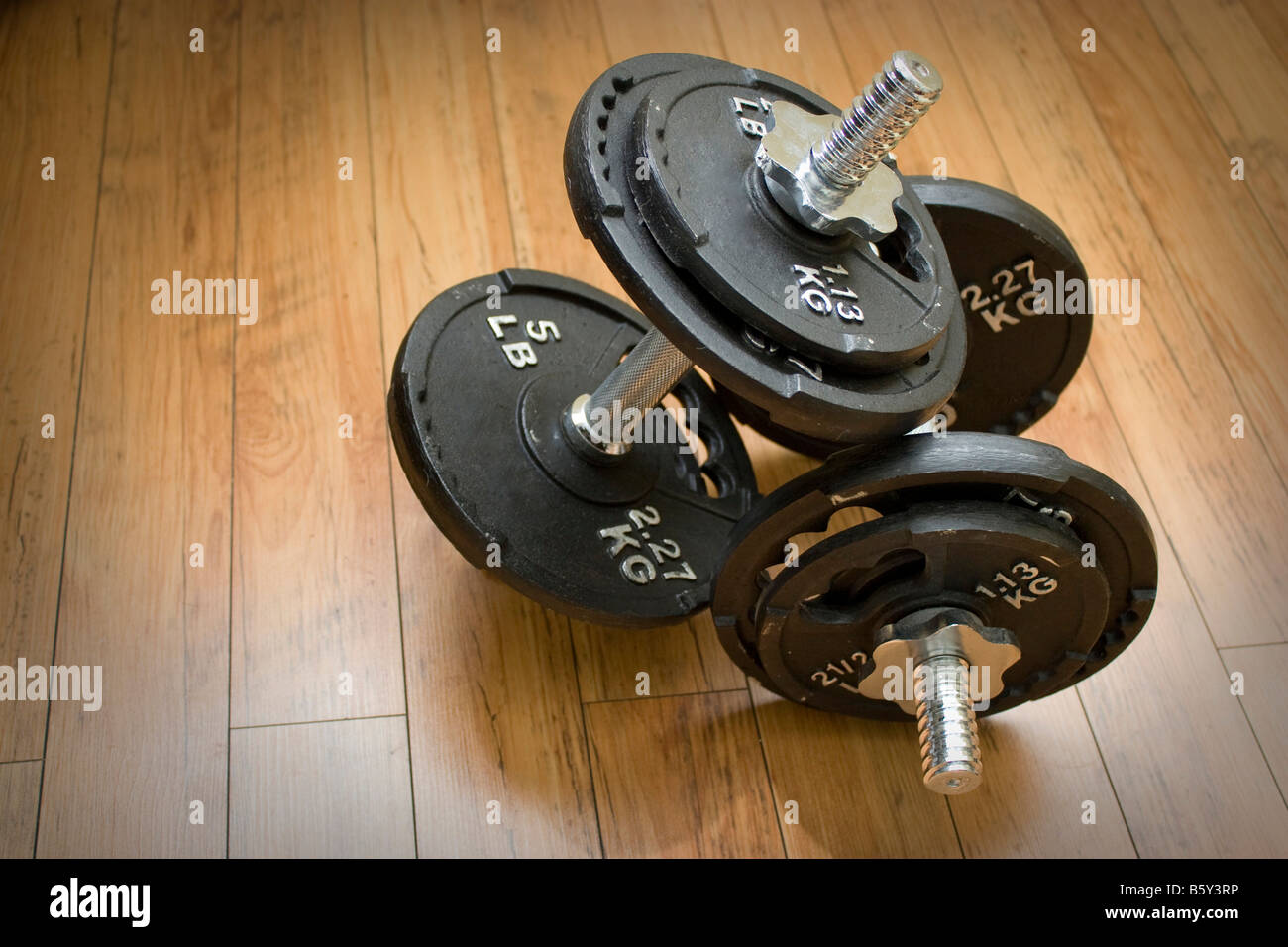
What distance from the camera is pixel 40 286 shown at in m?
1.75

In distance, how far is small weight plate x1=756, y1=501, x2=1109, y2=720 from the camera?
4.02 feet

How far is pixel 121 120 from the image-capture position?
6.38 ft

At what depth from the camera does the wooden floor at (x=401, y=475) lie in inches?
57.0

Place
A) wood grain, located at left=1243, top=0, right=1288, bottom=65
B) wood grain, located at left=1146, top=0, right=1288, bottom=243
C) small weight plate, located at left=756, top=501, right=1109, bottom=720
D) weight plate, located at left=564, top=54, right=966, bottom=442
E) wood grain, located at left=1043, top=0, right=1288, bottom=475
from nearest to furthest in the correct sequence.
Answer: weight plate, located at left=564, top=54, right=966, bottom=442 → small weight plate, located at left=756, top=501, right=1109, bottom=720 → wood grain, located at left=1043, top=0, right=1288, bottom=475 → wood grain, located at left=1146, top=0, right=1288, bottom=243 → wood grain, located at left=1243, top=0, right=1288, bottom=65

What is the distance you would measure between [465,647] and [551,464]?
0.25m

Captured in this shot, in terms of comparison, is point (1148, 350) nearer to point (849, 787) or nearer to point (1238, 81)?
point (1238, 81)

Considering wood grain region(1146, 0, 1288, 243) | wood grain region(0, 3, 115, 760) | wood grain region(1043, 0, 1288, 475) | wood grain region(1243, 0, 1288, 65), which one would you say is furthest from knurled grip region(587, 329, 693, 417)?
wood grain region(1243, 0, 1288, 65)

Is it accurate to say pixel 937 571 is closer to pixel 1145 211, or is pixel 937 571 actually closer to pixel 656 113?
pixel 656 113

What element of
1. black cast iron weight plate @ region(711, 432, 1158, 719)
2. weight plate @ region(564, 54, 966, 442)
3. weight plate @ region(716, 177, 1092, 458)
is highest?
weight plate @ region(716, 177, 1092, 458)

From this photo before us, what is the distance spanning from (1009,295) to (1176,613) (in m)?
0.49

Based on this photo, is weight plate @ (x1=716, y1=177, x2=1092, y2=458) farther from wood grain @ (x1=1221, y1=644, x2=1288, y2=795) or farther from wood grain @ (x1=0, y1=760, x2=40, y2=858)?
wood grain @ (x1=0, y1=760, x2=40, y2=858)

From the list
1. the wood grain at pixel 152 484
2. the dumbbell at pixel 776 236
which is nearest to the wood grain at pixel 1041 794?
the dumbbell at pixel 776 236

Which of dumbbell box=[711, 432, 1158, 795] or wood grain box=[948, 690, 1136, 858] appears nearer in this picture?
dumbbell box=[711, 432, 1158, 795]

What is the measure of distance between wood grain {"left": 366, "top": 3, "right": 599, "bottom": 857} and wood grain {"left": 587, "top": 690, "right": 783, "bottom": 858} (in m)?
0.03
